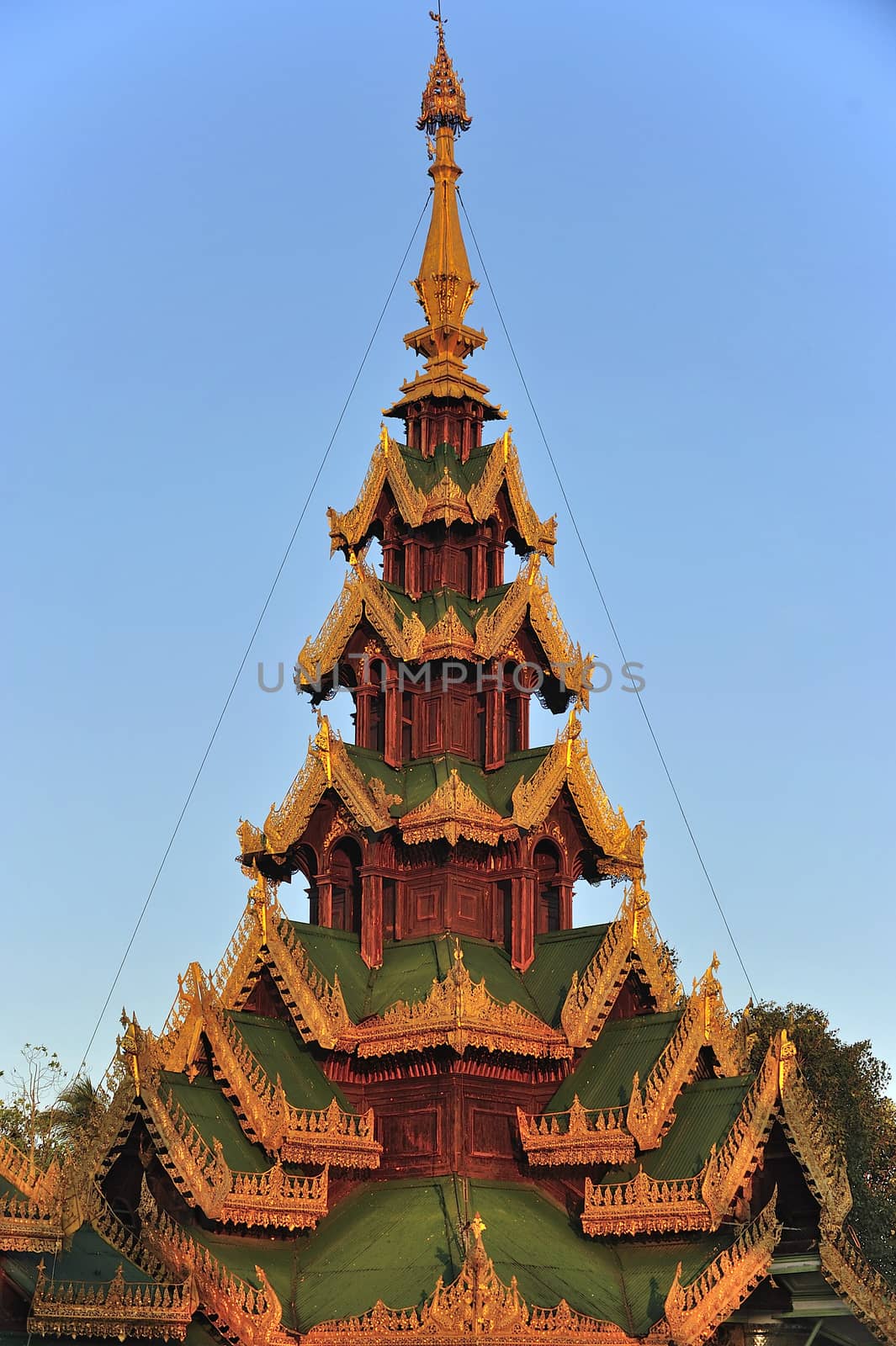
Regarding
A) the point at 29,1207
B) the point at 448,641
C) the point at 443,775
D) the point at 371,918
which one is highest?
the point at 448,641

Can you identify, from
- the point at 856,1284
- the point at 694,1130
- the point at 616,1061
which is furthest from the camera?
the point at 616,1061

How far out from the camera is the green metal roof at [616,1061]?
3062 cm

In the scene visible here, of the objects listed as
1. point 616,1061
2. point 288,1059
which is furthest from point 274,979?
point 616,1061

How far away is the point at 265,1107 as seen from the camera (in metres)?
28.9

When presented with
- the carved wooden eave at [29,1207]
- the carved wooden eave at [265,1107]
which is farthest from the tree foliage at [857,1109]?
the carved wooden eave at [29,1207]

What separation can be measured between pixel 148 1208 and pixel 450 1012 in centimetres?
532

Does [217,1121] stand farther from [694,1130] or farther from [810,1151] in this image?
[810,1151]

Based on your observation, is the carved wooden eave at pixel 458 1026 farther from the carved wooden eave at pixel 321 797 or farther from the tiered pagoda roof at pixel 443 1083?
the carved wooden eave at pixel 321 797

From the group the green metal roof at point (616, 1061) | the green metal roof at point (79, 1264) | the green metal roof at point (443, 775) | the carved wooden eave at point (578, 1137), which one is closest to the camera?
the green metal roof at point (79, 1264)

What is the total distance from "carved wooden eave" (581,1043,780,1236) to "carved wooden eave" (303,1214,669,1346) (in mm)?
2144

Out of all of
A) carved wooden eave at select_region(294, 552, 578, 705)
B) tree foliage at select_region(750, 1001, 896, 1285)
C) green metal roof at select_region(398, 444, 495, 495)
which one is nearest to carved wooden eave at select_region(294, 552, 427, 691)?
carved wooden eave at select_region(294, 552, 578, 705)

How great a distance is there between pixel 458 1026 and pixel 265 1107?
3131 millimetres

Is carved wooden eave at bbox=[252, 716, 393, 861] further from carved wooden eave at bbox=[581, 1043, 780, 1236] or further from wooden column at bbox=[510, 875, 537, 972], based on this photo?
carved wooden eave at bbox=[581, 1043, 780, 1236]

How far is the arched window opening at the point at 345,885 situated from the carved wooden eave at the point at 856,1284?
9674mm
